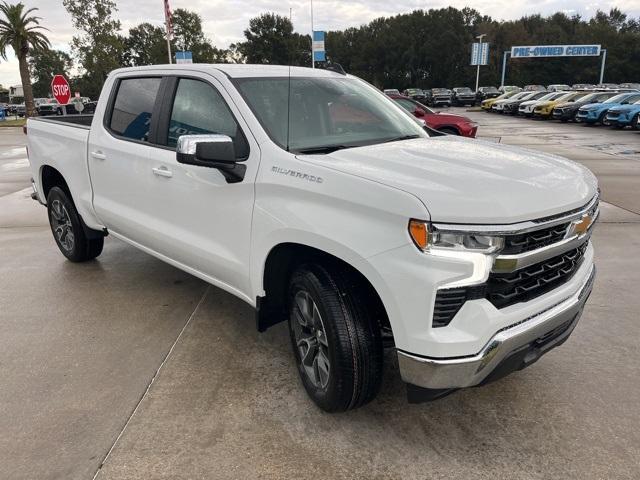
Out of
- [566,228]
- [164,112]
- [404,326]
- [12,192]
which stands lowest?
[12,192]

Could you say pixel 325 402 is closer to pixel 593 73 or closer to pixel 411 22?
pixel 593 73

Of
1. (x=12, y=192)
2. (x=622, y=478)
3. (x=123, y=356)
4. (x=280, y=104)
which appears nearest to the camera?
(x=622, y=478)

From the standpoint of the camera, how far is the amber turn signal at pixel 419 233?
216 cm

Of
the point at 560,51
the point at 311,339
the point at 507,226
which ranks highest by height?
the point at 560,51

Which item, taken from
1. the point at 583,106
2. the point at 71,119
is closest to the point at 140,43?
the point at 583,106

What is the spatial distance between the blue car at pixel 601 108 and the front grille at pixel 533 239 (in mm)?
24652

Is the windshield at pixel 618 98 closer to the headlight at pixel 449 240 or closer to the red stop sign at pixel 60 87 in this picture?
the red stop sign at pixel 60 87

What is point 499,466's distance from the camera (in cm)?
251

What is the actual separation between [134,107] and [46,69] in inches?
3817

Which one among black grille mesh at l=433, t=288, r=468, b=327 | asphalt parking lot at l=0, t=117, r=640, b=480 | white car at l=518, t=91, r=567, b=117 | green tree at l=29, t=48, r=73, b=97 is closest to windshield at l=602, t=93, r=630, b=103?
white car at l=518, t=91, r=567, b=117

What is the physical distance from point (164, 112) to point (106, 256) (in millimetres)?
2556

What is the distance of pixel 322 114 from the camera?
346 centimetres

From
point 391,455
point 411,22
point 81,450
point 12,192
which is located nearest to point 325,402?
point 391,455

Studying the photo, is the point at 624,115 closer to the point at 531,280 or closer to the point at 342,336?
the point at 531,280
